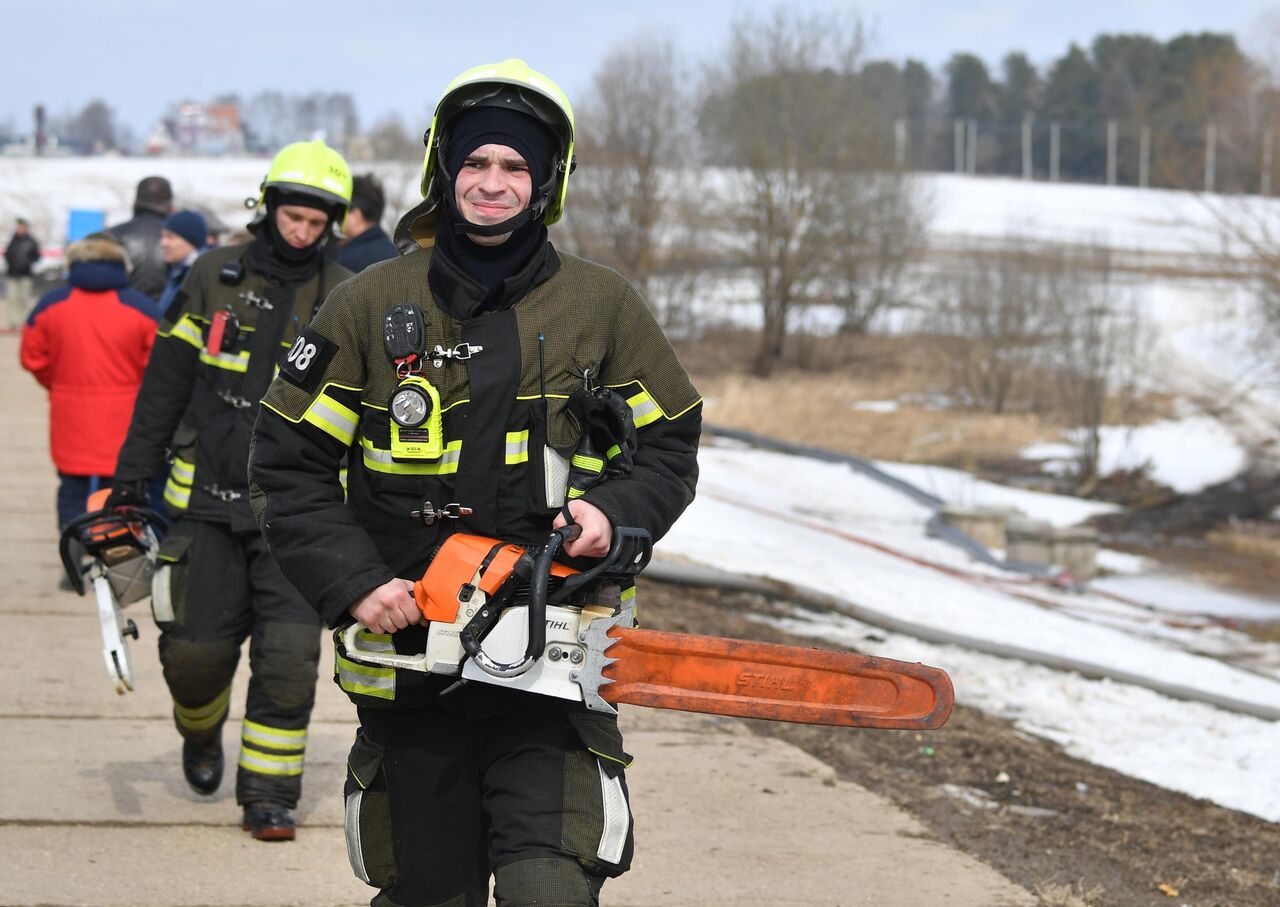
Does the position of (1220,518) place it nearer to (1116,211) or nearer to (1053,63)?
(1116,211)

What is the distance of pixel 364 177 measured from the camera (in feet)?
25.9

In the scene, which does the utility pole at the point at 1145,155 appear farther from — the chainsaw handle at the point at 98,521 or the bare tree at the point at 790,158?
the chainsaw handle at the point at 98,521

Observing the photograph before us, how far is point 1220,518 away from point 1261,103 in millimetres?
9359

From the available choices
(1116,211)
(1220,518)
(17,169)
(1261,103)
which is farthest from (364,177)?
(17,169)

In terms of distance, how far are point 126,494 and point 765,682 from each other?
2777mm

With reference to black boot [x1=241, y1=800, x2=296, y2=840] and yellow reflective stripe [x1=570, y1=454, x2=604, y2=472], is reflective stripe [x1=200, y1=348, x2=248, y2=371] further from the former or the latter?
yellow reflective stripe [x1=570, y1=454, x2=604, y2=472]

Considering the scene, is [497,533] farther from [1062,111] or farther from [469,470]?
[1062,111]

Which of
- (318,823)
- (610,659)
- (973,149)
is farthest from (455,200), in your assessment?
(973,149)

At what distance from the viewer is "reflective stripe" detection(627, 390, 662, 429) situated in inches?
127

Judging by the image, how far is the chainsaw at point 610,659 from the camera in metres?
2.98

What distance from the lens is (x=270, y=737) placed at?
15.9 ft

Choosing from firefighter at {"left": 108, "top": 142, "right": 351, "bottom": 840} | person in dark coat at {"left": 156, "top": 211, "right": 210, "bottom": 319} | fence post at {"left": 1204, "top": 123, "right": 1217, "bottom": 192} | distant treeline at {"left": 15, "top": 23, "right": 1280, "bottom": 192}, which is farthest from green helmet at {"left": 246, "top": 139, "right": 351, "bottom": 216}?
distant treeline at {"left": 15, "top": 23, "right": 1280, "bottom": 192}

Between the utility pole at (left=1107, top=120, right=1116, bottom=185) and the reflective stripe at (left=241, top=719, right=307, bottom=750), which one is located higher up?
the utility pole at (left=1107, top=120, right=1116, bottom=185)

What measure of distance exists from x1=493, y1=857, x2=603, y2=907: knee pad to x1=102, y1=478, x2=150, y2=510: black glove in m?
2.51
